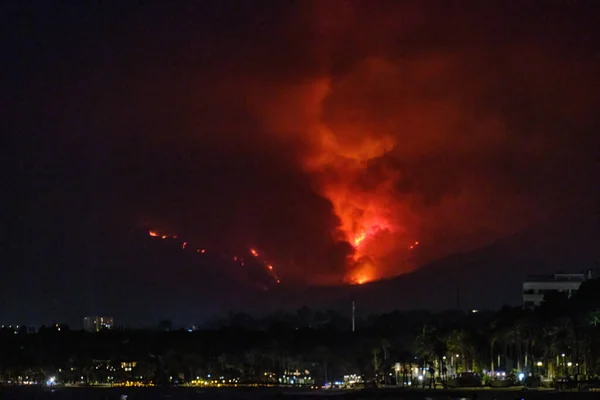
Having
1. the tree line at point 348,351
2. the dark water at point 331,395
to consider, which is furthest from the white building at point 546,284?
the dark water at point 331,395

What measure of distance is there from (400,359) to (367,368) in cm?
523

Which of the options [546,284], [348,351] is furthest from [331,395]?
[546,284]

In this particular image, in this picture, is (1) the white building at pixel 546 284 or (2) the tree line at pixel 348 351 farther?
(1) the white building at pixel 546 284

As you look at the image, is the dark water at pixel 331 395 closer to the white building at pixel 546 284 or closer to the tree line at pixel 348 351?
the tree line at pixel 348 351

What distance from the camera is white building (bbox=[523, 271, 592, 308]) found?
17200cm

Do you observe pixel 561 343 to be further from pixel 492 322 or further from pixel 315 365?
pixel 315 365

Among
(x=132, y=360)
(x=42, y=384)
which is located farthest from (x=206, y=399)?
(x=42, y=384)

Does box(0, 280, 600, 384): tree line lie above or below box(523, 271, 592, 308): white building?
below

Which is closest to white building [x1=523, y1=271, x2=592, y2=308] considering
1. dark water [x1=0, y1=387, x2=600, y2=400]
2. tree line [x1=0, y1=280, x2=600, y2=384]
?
tree line [x1=0, y1=280, x2=600, y2=384]

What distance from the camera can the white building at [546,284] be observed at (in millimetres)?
172000

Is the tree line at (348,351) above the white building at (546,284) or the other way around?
the other way around

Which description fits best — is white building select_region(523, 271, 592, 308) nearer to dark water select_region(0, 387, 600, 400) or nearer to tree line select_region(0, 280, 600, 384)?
tree line select_region(0, 280, 600, 384)

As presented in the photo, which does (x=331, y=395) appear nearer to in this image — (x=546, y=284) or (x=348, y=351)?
(x=348, y=351)

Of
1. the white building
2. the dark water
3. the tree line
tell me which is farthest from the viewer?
the white building
